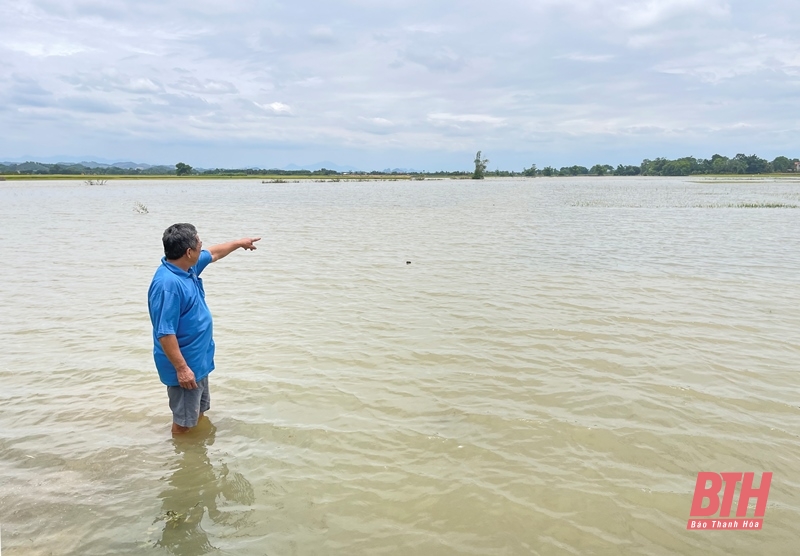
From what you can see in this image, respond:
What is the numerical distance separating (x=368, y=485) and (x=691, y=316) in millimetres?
7868

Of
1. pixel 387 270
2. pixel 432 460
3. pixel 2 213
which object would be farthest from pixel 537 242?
pixel 2 213

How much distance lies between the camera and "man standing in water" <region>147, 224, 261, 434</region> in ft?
15.5

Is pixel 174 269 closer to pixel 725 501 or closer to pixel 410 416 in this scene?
pixel 410 416

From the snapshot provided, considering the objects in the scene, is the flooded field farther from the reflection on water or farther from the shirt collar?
the shirt collar

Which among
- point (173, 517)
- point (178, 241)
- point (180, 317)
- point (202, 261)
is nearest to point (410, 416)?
point (173, 517)

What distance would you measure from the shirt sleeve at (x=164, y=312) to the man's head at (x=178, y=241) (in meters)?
0.39

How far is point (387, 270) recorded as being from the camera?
580 inches

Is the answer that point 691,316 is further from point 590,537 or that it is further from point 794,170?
point 794,170

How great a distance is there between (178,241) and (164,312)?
69 centimetres

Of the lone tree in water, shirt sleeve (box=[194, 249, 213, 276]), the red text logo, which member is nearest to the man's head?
shirt sleeve (box=[194, 249, 213, 276])

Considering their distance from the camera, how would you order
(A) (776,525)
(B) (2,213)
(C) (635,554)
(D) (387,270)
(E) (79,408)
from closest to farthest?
(C) (635,554), (A) (776,525), (E) (79,408), (D) (387,270), (B) (2,213)

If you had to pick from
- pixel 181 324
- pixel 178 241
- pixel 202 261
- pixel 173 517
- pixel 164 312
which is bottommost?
pixel 173 517

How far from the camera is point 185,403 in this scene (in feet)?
17.5

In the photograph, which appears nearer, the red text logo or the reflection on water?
the reflection on water
